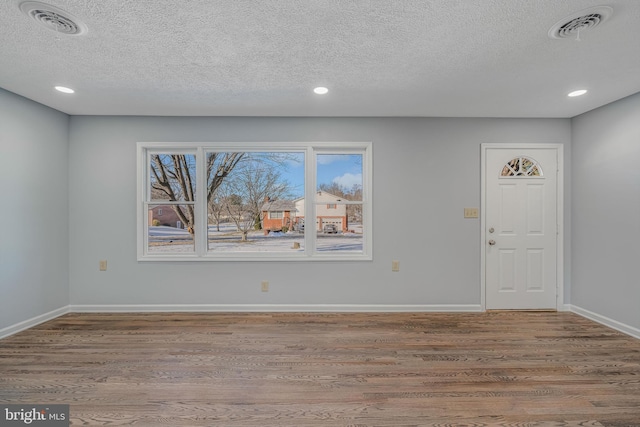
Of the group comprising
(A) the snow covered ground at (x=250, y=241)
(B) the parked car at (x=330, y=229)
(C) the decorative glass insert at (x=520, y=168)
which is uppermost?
(C) the decorative glass insert at (x=520, y=168)

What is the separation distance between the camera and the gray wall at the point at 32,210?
2.87m

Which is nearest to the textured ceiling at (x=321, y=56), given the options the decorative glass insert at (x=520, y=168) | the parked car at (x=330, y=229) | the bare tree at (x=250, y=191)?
the decorative glass insert at (x=520, y=168)

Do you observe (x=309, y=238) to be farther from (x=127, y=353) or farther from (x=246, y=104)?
(x=127, y=353)

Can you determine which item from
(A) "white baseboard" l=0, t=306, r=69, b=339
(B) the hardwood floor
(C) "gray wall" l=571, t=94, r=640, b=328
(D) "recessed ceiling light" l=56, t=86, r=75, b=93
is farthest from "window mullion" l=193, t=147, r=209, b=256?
(C) "gray wall" l=571, t=94, r=640, b=328

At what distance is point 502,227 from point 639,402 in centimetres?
203

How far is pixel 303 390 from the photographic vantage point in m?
2.04

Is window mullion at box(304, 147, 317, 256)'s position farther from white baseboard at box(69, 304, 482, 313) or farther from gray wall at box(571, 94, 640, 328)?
gray wall at box(571, 94, 640, 328)

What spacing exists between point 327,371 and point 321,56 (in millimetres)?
2423

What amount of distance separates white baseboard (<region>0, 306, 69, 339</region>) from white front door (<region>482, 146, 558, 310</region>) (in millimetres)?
5170

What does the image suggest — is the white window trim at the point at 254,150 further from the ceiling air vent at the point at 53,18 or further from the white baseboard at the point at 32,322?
the ceiling air vent at the point at 53,18

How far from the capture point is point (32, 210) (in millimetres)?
3111

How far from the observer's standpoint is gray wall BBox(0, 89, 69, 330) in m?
2.87

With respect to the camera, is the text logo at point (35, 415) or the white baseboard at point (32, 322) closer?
the text logo at point (35, 415)

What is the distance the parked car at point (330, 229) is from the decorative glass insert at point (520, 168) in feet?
7.22
